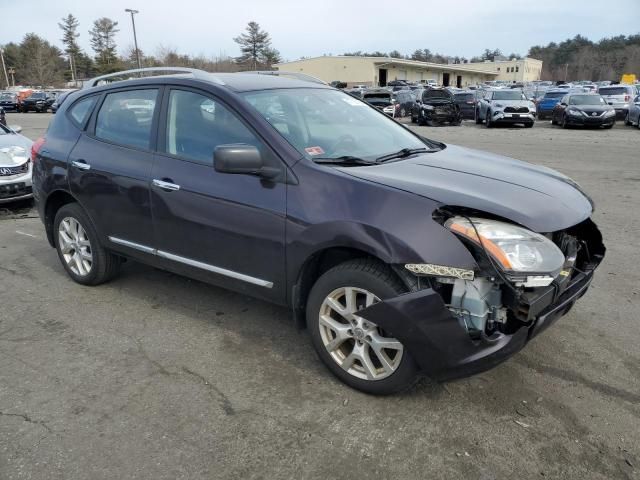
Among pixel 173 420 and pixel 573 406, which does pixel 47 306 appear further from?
pixel 573 406

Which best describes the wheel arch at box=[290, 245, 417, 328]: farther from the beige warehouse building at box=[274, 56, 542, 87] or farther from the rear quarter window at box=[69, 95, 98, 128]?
the beige warehouse building at box=[274, 56, 542, 87]

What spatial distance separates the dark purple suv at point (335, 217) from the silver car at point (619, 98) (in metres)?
23.0

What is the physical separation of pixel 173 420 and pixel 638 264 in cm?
447

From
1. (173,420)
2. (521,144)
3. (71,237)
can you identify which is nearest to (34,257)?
(71,237)

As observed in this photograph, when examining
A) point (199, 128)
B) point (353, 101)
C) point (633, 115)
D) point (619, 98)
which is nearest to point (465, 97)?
point (619, 98)

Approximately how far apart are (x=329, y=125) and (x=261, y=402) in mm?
1892

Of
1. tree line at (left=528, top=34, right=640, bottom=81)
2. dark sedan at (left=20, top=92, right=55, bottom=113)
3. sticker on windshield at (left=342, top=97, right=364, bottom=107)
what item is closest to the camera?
sticker on windshield at (left=342, top=97, right=364, bottom=107)

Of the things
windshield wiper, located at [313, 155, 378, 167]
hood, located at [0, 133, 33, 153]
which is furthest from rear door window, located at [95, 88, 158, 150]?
hood, located at [0, 133, 33, 153]

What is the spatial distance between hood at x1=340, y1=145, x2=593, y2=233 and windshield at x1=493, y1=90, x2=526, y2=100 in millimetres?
20568

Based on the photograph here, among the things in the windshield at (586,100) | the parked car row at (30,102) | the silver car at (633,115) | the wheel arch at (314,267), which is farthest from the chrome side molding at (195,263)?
the parked car row at (30,102)

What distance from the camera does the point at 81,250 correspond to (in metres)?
4.57

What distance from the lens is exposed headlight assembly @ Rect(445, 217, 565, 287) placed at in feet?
8.16

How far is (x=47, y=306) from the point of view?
13.9ft

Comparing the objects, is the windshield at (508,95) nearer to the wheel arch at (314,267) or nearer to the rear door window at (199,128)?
the rear door window at (199,128)
